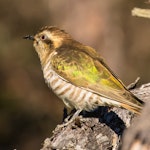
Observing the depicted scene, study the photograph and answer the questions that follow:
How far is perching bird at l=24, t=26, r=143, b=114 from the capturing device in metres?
8.50

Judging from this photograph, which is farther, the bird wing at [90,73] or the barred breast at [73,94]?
the barred breast at [73,94]

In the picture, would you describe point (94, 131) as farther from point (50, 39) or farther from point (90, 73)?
point (50, 39)

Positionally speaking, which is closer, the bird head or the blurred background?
the bird head

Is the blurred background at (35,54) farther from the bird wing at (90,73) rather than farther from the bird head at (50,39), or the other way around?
the bird wing at (90,73)

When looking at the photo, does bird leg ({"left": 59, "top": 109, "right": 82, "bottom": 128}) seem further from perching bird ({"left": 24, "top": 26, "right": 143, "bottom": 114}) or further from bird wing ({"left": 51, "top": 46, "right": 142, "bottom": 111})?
bird wing ({"left": 51, "top": 46, "right": 142, "bottom": 111})

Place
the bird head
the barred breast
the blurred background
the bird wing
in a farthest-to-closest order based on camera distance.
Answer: the blurred background → the bird head → the barred breast → the bird wing

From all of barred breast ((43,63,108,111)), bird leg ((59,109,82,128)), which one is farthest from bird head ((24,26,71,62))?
bird leg ((59,109,82,128))

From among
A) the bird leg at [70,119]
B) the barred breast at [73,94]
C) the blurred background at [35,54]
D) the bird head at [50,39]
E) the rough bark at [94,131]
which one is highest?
the blurred background at [35,54]

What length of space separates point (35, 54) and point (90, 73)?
7090 mm

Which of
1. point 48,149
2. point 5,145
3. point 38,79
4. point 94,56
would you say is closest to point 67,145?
point 48,149

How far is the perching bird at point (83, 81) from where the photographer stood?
850 centimetres

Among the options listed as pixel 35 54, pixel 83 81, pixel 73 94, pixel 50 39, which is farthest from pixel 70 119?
pixel 35 54

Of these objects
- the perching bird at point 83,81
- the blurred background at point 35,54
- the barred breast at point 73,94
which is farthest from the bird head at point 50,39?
the blurred background at point 35,54

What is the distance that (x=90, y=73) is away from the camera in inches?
344
